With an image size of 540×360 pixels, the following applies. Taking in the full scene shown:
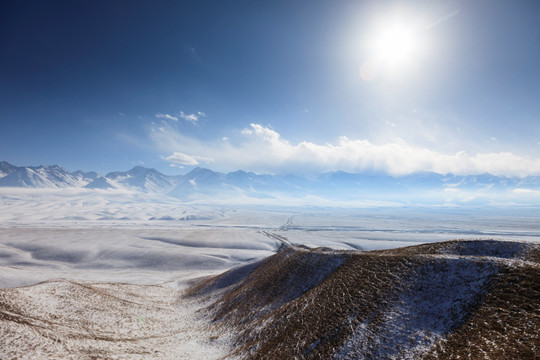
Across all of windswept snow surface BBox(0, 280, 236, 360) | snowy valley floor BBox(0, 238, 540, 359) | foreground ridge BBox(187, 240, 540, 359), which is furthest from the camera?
windswept snow surface BBox(0, 280, 236, 360)

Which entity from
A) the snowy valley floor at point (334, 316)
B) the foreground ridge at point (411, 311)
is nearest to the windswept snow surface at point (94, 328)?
the snowy valley floor at point (334, 316)

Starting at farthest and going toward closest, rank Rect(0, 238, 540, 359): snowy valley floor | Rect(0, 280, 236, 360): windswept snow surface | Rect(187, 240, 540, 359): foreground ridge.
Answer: Rect(0, 280, 236, 360): windswept snow surface < Rect(0, 238, 540, 359): snowy valley floor < Rect(187, 240, 540, 359): foreground ridge

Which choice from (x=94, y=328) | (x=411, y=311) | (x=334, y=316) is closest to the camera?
(x=411, y=311)

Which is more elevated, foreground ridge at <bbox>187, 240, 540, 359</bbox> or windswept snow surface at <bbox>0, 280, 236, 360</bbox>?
foreground ridge at <bbox>187, 240, 540, 359</bbox>

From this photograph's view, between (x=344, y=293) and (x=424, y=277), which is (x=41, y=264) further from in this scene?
(x=424, y=277)

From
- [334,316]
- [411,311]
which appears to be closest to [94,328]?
[334,316]

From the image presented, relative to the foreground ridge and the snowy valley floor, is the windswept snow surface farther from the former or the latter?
the foreground ridge

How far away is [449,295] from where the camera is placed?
14820 mm

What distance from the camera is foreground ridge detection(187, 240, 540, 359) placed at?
11438 millimetres

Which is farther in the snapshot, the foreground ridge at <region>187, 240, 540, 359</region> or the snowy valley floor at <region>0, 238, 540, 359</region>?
the snowy valley floor at <region>0, 238, 540, 359</region>

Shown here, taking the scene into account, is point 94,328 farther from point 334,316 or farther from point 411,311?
point 411,311

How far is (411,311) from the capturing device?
48.0 ft

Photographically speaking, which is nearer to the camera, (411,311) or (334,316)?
(411,311)

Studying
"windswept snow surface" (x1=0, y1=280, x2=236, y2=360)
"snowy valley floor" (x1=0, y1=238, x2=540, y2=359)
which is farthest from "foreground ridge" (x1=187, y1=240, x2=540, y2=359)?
"windswept snow surface" (x1=0, y1=280, x2=236, y2=360)
